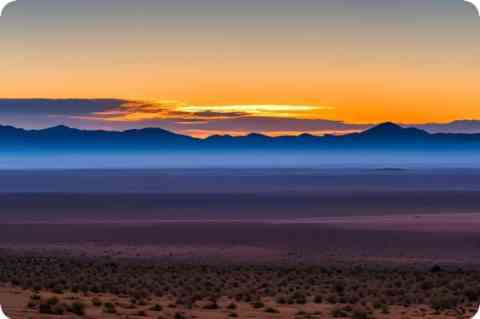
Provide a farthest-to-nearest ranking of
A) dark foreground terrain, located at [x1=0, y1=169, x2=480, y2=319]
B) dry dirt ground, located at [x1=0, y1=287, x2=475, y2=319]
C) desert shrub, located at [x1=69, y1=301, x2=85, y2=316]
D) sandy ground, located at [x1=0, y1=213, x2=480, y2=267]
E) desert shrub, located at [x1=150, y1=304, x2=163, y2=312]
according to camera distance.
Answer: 1. sandy ground, located at [x1=0, y1=213, x2=480, y2=267]
2. dark foreground terrain, located at [x1=0, y1=169, x2=480, y2=319]
3. desert shrub, located at [x1=150, y1=304, x2=163, y2=312]
4. dry dirt ground, located at [x1=0, y1=287, x2=475, y2=319]
5. desert shrub, located at [x1=69, y1=301, x2=85, y2=316]

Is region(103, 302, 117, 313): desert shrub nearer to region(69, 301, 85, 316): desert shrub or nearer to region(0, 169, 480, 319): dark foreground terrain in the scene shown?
region(0, 169, 480, 319): dark foreground terrain

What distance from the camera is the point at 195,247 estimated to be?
121 feet

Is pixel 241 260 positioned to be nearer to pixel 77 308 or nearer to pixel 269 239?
pixel 269 239

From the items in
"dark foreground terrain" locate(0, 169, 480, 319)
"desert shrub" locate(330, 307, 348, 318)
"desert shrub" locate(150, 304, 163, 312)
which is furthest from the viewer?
"dark foreground terrain" locate(0, 169, 480, 319)

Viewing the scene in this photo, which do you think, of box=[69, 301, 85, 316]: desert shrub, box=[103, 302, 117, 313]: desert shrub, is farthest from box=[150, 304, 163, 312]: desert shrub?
box=[69, 301, 85, 316]: desert shrub

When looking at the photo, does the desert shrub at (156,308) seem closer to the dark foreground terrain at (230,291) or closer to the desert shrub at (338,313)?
the dark foreground terrain at (230,291)

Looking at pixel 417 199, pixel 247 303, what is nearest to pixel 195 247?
pixel 247 303

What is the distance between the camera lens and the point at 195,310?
51.1 feet

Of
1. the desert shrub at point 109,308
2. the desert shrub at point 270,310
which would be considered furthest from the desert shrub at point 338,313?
the desert shrub at point 109,308

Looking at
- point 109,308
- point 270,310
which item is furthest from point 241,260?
point 109,308

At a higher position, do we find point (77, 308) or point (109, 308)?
point (77, 308)

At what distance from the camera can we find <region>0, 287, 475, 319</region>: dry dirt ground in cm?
1451

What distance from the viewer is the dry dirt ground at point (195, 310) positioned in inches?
571

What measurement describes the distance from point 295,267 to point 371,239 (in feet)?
41.9
